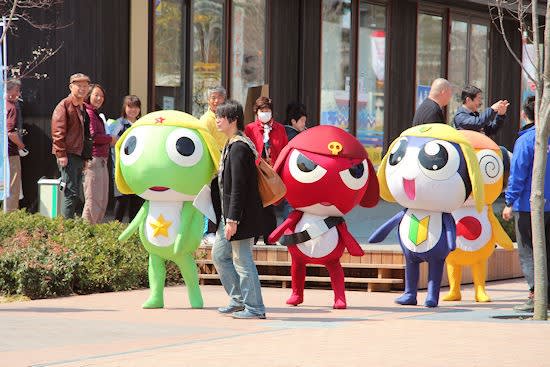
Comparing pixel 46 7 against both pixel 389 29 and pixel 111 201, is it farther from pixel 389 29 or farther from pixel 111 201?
pixel 389 29

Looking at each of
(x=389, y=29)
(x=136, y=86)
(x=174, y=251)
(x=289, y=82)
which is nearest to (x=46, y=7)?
(x=136, y=86)

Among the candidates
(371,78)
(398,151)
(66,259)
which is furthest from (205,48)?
(398,151)

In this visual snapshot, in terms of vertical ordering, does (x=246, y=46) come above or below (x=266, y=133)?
above

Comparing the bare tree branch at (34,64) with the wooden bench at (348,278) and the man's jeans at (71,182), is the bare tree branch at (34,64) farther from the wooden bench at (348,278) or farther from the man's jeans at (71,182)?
the wooden bench at (348,278)

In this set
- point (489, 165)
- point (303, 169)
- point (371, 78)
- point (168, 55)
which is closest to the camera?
point (303, 169)

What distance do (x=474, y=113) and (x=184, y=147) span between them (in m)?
4.55

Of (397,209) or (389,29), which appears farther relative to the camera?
(389,29)

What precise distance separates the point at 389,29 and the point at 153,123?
15.8 metres

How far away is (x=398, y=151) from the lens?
42.6ft

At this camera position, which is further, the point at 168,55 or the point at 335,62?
the point at 335,62

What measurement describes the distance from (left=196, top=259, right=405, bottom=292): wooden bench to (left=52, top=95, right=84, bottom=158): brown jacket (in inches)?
110

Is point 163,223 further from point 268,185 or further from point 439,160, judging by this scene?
point 439,160

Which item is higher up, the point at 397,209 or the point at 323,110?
the point at 323,110

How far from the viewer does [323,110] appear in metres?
25.7
